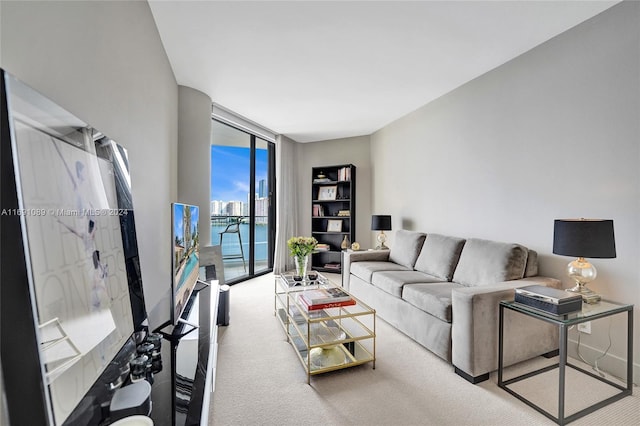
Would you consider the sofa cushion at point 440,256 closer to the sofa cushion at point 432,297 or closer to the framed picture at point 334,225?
the sofa cushion at point 432,297

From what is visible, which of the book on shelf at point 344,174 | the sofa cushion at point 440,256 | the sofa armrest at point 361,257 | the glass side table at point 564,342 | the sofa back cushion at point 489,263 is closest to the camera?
the glass side table at point 564,342

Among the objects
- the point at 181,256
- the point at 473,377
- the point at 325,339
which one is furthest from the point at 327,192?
the point at 181,256

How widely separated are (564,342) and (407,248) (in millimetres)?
1988

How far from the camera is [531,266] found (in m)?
2.29

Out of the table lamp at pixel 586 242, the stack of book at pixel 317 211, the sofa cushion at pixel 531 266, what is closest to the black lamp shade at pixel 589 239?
the table lamp at pixel 586 242

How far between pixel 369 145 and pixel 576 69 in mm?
3176

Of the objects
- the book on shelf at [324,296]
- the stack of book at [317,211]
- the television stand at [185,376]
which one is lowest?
the book on shelf at [324,296]

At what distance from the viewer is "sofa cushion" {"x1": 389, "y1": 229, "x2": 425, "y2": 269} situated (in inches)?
131

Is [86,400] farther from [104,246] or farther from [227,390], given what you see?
[227,390]

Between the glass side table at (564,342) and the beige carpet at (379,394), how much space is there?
0.13ft

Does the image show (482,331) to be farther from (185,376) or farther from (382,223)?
(382,223)

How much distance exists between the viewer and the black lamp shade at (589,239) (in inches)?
65.9

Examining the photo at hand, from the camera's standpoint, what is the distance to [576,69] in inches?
83.5

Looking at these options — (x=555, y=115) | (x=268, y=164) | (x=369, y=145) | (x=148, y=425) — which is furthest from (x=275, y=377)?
(x=369, y=145)
